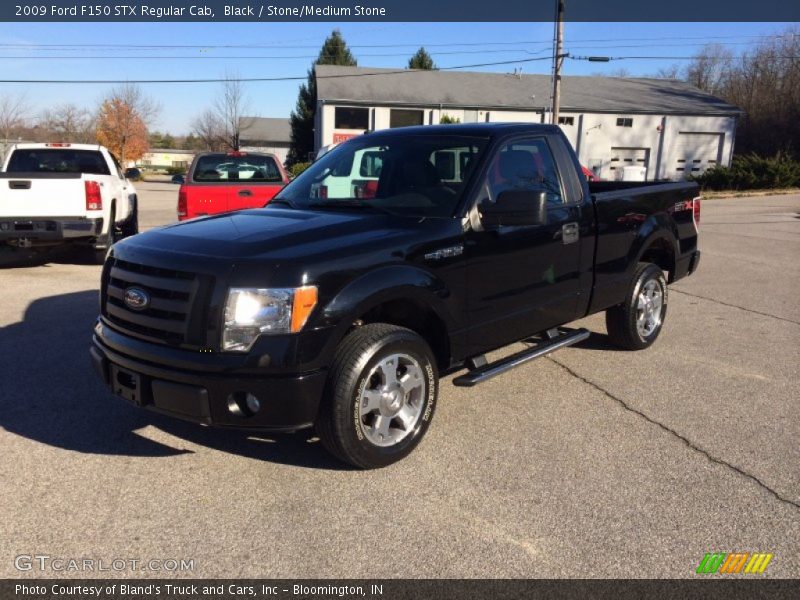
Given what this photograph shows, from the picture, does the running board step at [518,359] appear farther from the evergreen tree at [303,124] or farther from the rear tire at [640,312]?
the evergreen tree at [303,124]

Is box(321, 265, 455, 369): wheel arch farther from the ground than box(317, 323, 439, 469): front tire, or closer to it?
farther from the ground

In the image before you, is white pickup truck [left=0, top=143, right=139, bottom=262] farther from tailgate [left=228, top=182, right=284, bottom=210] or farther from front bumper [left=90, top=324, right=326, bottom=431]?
front bumper [left=90, top=324, right=326, bottom=431]

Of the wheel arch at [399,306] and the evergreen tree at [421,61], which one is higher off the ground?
the evergreen tree at [421,61]

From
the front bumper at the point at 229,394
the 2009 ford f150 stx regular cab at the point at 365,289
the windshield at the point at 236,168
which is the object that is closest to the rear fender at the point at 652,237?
the 2009 ford f150 stx regular cab at the point at 365,289

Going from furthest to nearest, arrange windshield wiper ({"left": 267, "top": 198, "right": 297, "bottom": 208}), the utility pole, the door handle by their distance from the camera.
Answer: the utility pole → the door handle → windshield wiper ({"left": 267, "top": 198, "right": 297, "bottom": 208})

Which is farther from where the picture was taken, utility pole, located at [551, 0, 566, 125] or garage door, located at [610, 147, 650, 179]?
garage door, located at [610, 147, 650, 179]

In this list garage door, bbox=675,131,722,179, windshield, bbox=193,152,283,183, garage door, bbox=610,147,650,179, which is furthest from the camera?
garage door, bbox=675,131,722,179

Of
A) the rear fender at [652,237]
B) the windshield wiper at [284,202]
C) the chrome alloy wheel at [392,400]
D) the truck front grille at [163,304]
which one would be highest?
the windshield wiper at [284,202]

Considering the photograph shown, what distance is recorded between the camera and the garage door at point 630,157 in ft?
144

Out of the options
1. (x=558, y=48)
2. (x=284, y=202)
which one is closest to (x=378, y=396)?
(x=284, y=202)

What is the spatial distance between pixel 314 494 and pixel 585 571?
1.39 metres

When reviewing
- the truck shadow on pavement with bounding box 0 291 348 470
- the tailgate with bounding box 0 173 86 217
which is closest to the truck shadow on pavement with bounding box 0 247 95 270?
the tailgate with bounding box 0 173 86 217

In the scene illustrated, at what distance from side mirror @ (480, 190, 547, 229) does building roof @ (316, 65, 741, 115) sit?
123 ft

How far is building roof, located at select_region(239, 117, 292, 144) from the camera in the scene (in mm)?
77812
